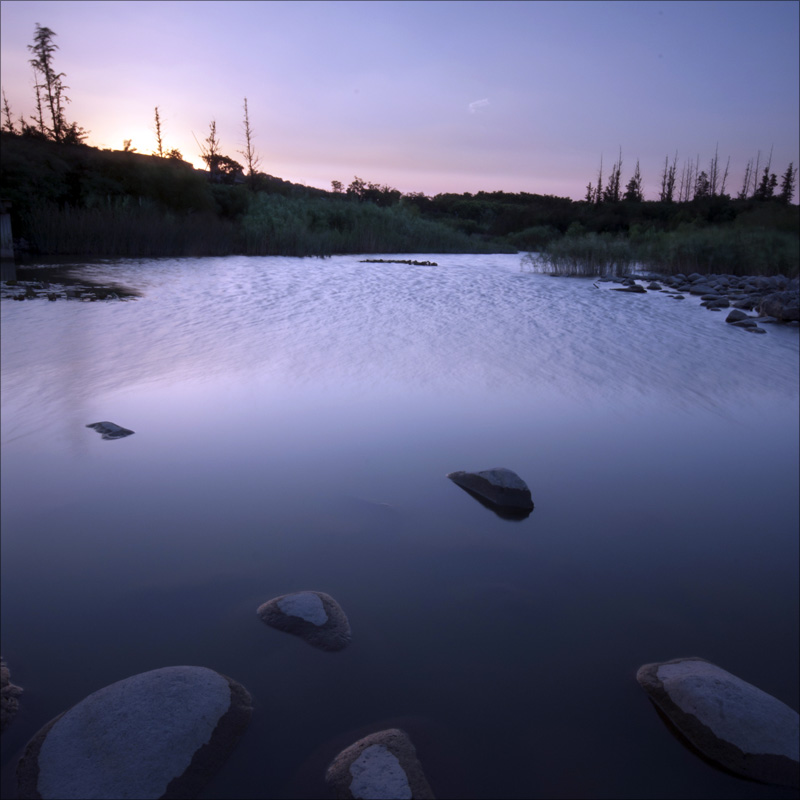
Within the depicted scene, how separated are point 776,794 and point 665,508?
6.09ft

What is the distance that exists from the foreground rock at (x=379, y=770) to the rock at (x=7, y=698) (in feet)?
3.17

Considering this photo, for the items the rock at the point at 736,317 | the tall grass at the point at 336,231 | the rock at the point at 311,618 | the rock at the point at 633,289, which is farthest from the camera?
the tall grass at the point at 336,231

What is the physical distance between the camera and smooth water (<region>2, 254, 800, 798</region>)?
1.81 meters

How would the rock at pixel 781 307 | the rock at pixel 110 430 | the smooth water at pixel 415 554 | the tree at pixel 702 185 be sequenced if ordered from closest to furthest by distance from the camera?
1. the smooth water at pixel 415 554
2. the rock at pixel 110 430
3. the rock at pixel 781 307
4. the tree at pixel 702 185

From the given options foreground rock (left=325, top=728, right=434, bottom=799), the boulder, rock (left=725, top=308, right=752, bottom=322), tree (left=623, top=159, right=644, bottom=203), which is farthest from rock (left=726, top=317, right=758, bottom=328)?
tree (left=623, top=159, right=644, bottom=203)

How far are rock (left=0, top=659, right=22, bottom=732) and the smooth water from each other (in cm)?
4

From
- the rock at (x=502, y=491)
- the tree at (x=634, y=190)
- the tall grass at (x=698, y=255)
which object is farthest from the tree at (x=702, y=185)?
the rock at (x=502, y=491)

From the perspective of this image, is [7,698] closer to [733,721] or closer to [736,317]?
[733,721]

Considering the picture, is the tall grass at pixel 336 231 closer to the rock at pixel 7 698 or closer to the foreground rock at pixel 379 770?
the rock at pixel 7 698

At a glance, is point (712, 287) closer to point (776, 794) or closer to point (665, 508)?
point (665, 508)

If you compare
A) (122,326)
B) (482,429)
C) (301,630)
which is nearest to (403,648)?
(301,630)

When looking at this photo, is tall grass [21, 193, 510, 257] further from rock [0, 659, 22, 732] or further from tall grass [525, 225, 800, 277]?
rock [0, 659, 22, 732]

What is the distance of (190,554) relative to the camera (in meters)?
2.71

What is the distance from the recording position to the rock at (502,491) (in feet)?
10.5
